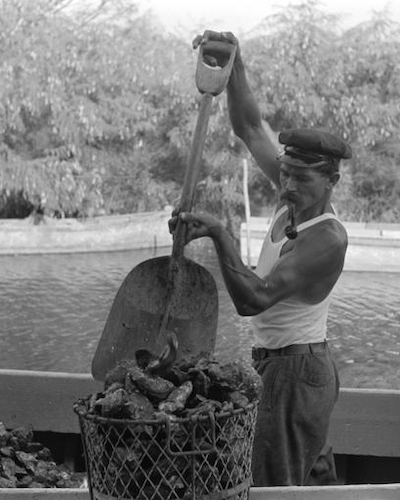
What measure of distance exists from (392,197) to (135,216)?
6.92 meters

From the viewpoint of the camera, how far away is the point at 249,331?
1292cm

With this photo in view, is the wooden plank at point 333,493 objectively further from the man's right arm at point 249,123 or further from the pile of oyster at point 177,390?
the man's right arm at point 249,123

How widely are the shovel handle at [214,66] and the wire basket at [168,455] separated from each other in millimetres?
1164

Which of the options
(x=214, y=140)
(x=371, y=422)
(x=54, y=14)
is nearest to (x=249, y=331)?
(x=371, y=422)

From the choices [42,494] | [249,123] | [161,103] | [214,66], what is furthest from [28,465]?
[161,103]

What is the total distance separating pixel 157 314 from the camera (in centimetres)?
310

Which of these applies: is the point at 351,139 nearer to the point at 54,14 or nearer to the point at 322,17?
the point at 322,17

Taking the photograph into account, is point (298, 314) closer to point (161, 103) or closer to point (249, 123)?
point (249, 123)

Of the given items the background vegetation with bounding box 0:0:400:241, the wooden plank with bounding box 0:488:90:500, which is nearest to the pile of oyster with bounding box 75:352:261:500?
the wooden plank with bounding box 0:488:90:500

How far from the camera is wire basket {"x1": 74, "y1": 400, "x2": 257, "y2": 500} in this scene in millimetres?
2377

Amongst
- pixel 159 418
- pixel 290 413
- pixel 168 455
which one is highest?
pixel 159 418

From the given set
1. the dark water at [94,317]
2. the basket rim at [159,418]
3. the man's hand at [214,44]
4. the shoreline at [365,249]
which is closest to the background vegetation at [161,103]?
the dark water at [94,317]

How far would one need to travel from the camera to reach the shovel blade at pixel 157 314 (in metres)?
3.05

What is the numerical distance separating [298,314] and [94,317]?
1073 centimetres
